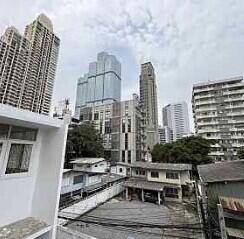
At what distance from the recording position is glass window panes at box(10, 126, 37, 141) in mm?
3517

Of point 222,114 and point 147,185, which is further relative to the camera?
point 222,114

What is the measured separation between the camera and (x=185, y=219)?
41.4 feet

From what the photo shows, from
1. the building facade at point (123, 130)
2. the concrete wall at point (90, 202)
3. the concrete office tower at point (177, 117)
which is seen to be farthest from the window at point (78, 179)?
the concrete office tower at point (177, 117)

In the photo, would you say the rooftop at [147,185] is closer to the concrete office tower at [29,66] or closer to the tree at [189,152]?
the tree at [189,152]

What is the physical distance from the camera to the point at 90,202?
1366cm

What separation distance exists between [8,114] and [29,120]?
41cm

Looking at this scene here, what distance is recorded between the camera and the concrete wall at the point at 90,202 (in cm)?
1109

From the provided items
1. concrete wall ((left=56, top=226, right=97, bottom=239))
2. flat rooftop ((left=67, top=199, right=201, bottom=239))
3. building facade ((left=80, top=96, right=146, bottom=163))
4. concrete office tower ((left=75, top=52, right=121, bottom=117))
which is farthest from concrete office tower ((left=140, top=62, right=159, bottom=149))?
concrete wall ((left=56, top=226, right=97, bottom=239))

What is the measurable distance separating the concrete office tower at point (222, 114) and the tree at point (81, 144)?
27.9m

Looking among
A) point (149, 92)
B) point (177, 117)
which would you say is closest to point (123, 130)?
point (149, 92)

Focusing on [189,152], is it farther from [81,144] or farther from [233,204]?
[233,204]

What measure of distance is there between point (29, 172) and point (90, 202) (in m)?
11.2

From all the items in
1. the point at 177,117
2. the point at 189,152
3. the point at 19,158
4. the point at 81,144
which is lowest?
the point at 19,158

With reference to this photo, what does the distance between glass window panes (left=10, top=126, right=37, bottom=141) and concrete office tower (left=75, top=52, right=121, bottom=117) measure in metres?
49.7
